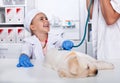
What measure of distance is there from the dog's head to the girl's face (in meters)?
1.03

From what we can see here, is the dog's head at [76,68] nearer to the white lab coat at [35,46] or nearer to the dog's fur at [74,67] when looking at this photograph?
the dog's fur at [74,67]

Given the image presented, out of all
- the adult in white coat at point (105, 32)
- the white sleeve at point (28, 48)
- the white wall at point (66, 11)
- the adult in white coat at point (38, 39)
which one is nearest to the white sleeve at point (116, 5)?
the adult in white coat at point (105, 32)

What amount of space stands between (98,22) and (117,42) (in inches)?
6.2

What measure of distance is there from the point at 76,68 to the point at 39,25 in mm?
1112

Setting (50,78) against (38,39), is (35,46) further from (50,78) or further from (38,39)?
(50,78)

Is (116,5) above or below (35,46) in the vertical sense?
above

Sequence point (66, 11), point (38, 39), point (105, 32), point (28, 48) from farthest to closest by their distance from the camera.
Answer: point (66, 11), point (38, 39), point (28, 48), point (105, 32)

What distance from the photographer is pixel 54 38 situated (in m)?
1.85

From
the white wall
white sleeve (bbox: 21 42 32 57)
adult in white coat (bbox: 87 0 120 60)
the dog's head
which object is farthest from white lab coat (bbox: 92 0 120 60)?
the white wall

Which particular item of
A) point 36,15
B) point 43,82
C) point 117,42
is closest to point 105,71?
point 43,82

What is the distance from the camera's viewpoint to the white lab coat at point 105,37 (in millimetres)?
1390

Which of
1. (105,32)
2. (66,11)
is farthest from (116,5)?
(66,11)

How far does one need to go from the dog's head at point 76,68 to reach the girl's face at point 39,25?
1028 mm

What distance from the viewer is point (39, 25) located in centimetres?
186
